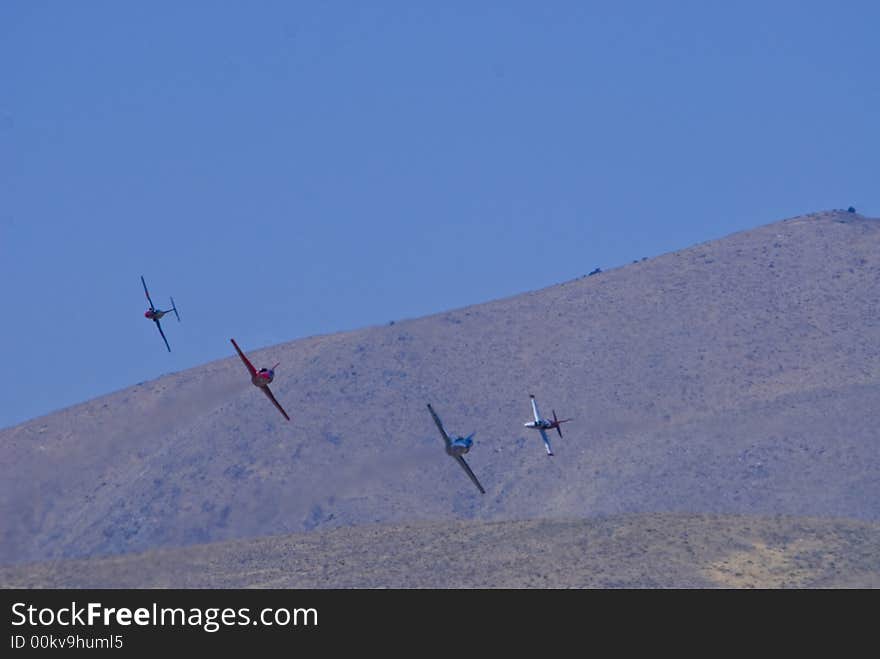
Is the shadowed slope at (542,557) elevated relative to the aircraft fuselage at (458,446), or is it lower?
elevated

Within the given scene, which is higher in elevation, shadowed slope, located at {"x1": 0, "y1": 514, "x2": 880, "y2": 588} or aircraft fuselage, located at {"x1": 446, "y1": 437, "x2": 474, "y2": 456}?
shadowed slope, located at {"x1": 0, "y1": 514, "x2": 880, "y2": 588}

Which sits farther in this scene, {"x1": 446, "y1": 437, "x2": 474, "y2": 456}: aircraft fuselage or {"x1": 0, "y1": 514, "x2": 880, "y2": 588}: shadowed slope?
{"x1": 0, "y1": 514, "x2": 880, "y2": 588}: shadowed slope

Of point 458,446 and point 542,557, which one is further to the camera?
point 542,557

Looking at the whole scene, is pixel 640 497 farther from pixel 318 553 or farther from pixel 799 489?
pixel 318 553

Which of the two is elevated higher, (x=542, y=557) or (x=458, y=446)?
(x=542, y=557)

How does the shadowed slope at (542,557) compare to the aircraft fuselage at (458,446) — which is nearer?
the aircraft fuselage at (458,446)

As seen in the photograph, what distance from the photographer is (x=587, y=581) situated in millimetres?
139000

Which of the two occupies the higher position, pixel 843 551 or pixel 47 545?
pixel 47 545
